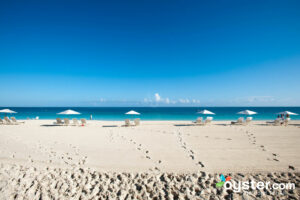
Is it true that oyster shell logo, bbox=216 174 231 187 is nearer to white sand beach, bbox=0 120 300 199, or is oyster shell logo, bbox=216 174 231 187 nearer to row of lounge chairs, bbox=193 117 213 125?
white sand beach, bbox=0 120 300 199

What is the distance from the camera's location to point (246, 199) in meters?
3.07

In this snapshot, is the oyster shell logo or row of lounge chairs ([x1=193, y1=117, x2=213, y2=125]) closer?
the oyster shell logo

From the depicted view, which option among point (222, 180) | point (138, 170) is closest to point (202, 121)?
point (222, 180)

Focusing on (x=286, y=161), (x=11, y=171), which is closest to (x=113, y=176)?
(x=11, y=171)

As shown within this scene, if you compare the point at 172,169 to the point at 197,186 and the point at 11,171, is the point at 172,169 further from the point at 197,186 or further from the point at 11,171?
the point at 11,171

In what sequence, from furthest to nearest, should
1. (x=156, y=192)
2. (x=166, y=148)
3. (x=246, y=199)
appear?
1. (x=166, y=148)
2. (x=156, y=192)
3. (x=246, y=199)

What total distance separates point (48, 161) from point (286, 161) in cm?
791

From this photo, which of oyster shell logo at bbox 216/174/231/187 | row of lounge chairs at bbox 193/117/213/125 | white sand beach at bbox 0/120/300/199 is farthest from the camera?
row of lounge chairs at bbox 193/117/213/125

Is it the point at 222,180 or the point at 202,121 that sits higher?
the point at 202,121
